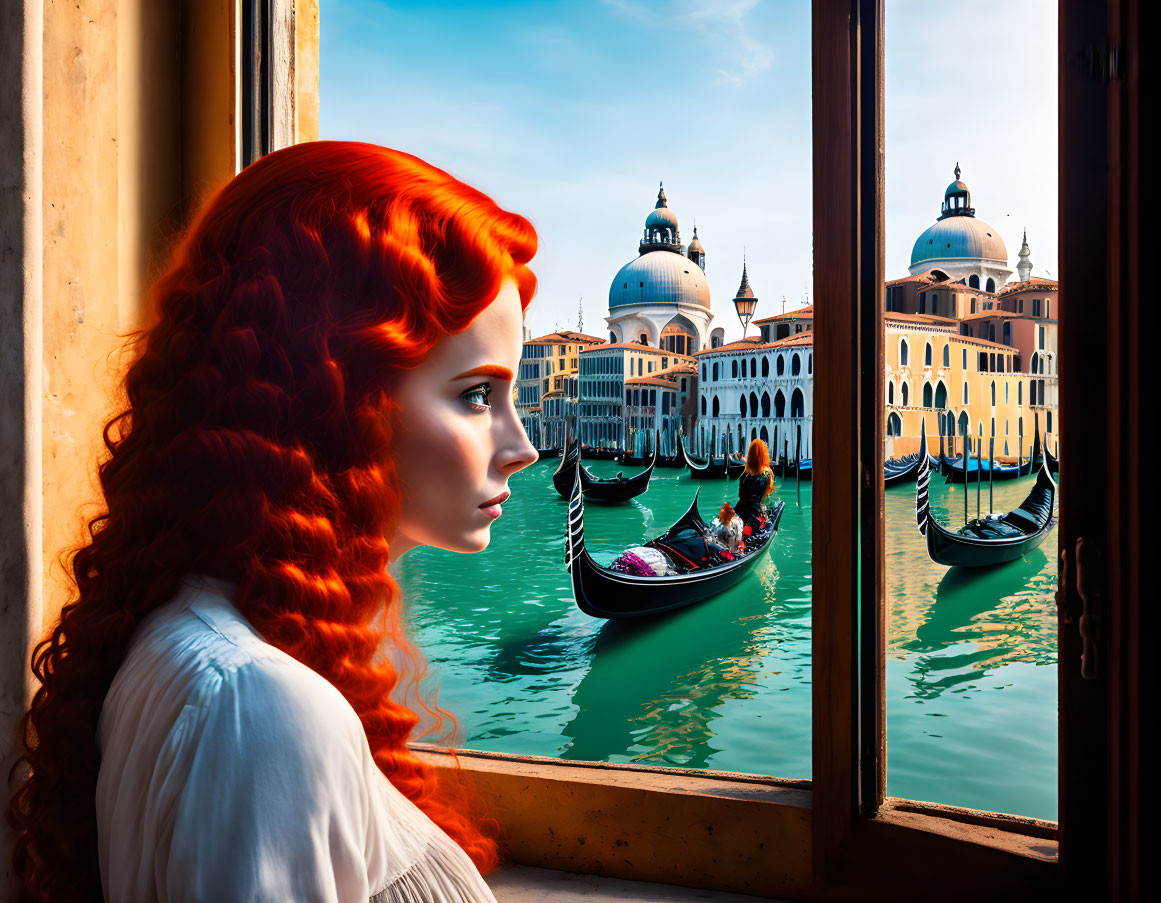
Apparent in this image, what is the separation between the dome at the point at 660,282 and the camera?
17609mm

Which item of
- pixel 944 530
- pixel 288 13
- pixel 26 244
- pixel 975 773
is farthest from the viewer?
pixel 944 530

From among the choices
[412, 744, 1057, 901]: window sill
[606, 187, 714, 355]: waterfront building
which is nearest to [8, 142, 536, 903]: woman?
[412, 744, 1057, 901]: window sill

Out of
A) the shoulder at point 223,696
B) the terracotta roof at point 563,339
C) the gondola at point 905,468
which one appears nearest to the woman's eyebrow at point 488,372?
the shoulder at point 223,696

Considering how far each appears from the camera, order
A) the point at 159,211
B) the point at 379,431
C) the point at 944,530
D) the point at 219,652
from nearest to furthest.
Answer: the point at 219,652, the point at 379,431, the point at 159,211, the point at 944,530

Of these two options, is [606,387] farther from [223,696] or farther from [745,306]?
[223,696]

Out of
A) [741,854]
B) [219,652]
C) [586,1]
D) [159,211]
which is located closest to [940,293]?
[741,854]

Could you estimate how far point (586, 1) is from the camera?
14.2m

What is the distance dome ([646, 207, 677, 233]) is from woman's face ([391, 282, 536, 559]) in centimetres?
2028

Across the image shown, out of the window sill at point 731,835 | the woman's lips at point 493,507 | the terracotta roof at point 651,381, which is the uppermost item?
the terracotta roof at point 651,381

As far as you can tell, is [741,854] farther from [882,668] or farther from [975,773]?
[975,773]

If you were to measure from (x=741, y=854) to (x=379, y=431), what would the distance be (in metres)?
1.13

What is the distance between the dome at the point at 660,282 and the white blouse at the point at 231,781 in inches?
686

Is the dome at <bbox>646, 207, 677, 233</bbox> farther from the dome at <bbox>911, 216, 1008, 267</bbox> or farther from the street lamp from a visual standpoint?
the dome at <bbox>911, 216, 1008, 267</bbox>

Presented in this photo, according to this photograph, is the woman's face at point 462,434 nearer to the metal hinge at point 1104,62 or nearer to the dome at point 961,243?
the metal hinge at point 1104,62
